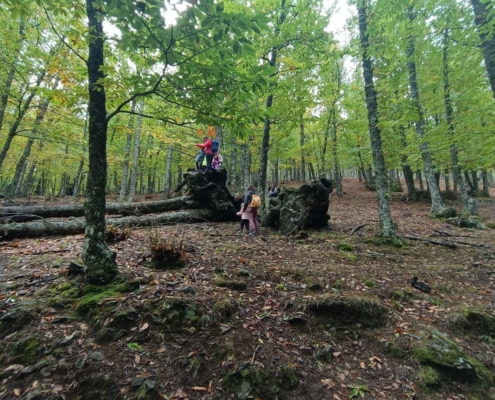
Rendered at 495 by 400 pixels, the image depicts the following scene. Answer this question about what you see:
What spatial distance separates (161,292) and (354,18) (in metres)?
10.9

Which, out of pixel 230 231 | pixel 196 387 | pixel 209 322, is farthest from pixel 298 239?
pixel 196 387

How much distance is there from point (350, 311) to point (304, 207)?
5.31 meters

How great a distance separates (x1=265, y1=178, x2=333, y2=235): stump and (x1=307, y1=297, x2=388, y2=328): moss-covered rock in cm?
470

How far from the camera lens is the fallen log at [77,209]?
301 inches

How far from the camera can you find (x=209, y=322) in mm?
3535

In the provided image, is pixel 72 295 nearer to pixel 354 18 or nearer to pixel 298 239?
pixel 298 239

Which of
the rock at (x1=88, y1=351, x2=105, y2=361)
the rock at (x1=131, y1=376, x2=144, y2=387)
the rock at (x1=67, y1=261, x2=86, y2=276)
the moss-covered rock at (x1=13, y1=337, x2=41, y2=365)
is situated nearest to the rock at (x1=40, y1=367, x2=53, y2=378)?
the moss-covered rock at (x1=13, y1=337, x2=41, y2=365)

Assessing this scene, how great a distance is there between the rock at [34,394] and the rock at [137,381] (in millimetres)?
→ 861

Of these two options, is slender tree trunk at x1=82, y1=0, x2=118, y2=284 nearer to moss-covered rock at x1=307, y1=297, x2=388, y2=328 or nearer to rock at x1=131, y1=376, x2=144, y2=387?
rock at x1=131, y1=376, x2=144, y2=387

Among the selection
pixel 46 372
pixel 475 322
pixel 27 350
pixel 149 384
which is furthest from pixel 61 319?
pixel 475 322

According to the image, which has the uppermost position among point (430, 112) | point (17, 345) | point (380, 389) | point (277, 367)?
point (430, 112)

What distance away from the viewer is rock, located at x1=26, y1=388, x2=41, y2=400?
2.30 meters

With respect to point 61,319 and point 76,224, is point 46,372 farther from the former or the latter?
point 76,224

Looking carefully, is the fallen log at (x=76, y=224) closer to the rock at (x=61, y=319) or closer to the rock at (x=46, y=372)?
the rock at (x=61, y=319)
